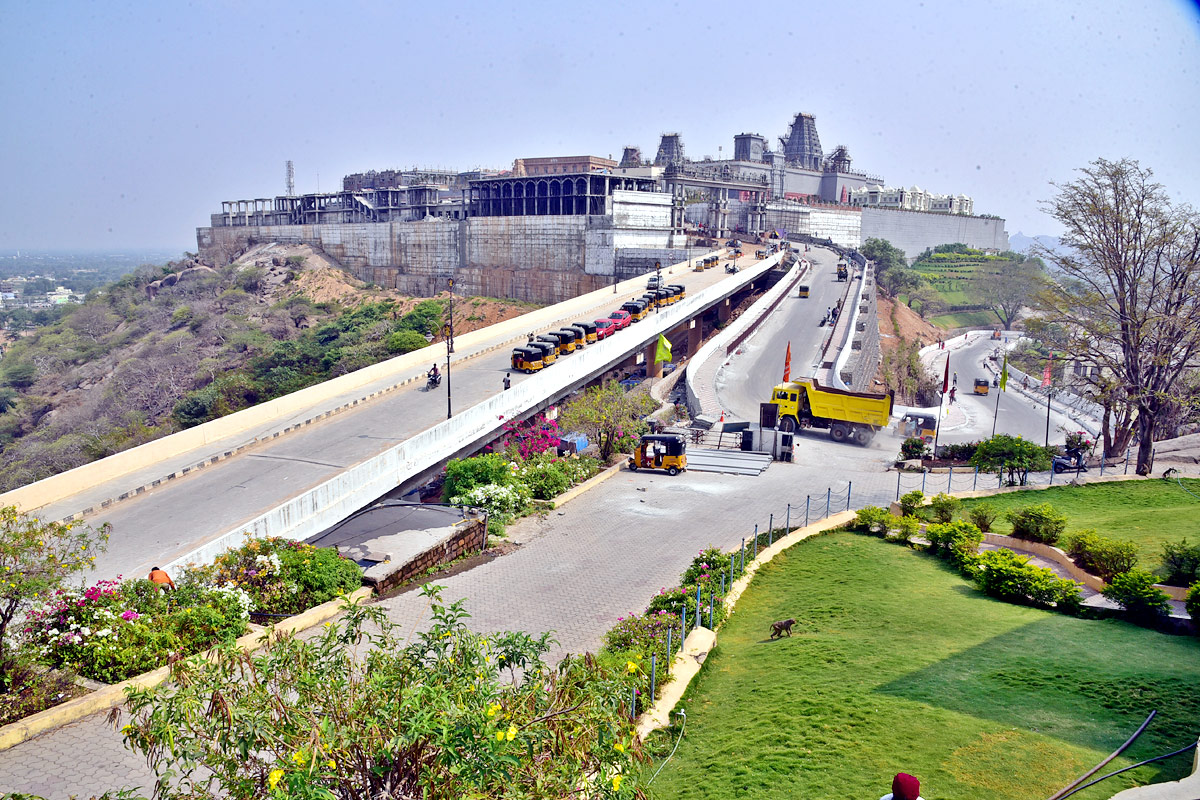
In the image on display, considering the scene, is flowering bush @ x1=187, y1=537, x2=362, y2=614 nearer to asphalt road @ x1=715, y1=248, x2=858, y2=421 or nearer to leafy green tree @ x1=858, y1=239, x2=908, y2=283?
asphalt road @ x1=715, y1=248, x2=858, y2=421

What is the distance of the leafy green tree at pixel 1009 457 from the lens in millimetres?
21797

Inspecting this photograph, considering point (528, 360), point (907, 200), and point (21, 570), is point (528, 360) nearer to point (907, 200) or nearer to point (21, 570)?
point (21, 570)

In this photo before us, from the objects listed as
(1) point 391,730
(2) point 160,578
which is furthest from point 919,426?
(1) point 391,730

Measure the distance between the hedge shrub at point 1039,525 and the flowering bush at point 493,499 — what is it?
10472 millimetres

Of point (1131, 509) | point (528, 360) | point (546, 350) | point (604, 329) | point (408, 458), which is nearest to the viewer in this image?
point (1131, 509)

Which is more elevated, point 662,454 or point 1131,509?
point 1131,509

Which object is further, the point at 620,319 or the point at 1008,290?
the point at 1008,290

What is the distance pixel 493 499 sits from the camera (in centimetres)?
1823

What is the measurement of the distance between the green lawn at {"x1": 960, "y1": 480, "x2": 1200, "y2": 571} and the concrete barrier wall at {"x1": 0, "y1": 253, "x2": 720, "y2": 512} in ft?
65.8

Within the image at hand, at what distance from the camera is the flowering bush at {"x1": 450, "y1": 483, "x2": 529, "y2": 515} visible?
18.1 meters

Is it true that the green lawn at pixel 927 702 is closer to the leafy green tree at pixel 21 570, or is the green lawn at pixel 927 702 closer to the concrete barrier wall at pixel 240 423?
the leafy green tree at pixel 21 570

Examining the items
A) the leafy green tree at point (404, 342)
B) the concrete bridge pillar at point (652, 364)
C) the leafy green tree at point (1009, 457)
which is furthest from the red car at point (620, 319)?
the leafy green tree at point (1009, 457)

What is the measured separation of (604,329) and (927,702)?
3118 centimetres

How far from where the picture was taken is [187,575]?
1216 centimetres
